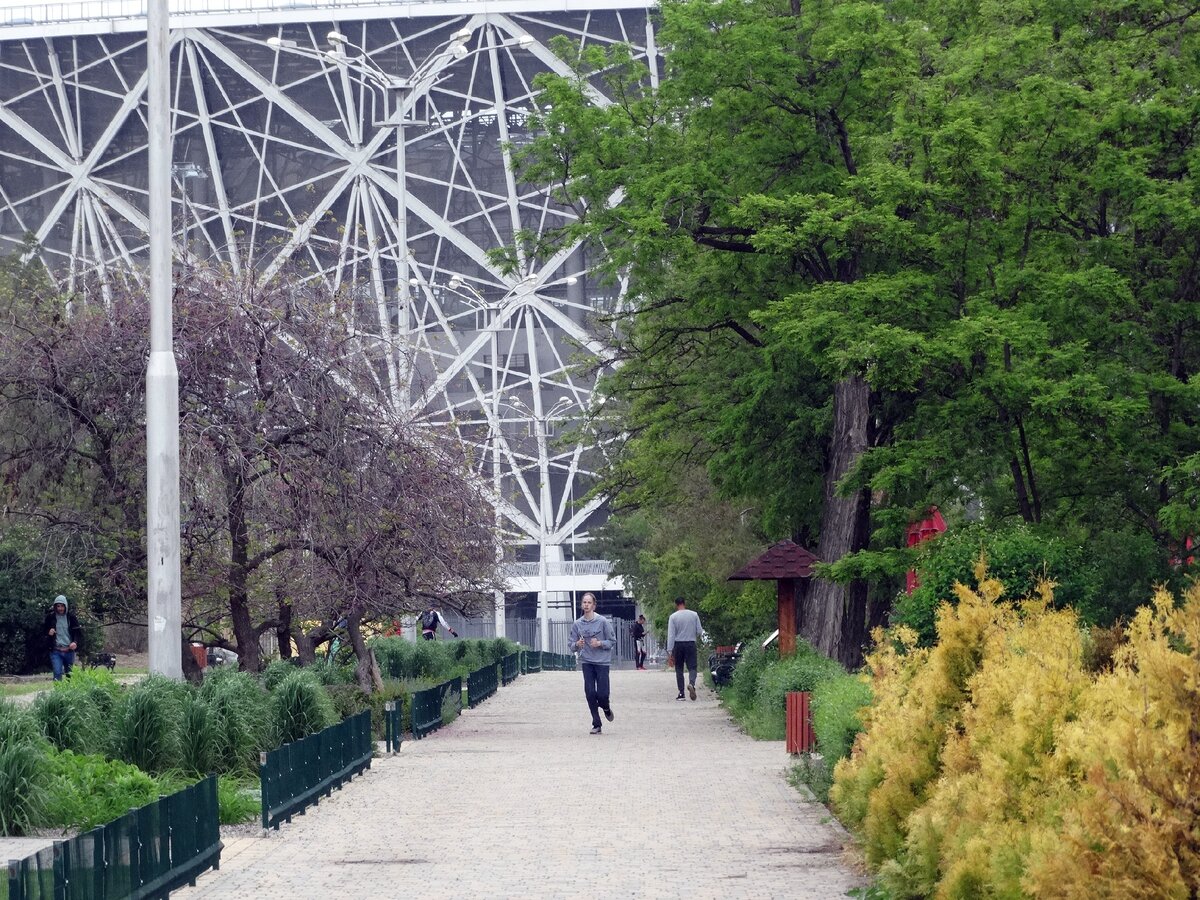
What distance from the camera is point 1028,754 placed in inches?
335

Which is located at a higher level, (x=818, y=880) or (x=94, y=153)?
(x=94, y=153)

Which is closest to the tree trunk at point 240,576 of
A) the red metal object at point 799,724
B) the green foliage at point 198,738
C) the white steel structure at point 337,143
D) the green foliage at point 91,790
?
the green foliage at point 198,738

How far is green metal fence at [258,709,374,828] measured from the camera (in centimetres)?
1316

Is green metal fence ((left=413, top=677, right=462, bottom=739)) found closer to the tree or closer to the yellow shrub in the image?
the tree

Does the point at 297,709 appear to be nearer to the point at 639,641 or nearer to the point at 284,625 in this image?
the point at 284,625

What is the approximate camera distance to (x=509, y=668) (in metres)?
44.0

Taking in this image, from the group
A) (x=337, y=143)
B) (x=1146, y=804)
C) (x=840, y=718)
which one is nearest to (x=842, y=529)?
(x=840, y=718)

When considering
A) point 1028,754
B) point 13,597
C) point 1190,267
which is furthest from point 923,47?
point 13,597

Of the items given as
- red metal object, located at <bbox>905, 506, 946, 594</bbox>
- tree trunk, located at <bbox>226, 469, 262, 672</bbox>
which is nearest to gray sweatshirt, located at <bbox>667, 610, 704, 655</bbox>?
red metal object, located at <bbox>905, 506, 946, 594</bbox>

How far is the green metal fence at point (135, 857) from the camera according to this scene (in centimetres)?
789

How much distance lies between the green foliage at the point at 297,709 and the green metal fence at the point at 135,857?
16.2 ft

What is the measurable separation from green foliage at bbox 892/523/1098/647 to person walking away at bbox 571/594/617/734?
4.17 meters

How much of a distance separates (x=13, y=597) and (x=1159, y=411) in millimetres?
23194

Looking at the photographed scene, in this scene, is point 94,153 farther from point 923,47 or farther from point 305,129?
point 923,47
